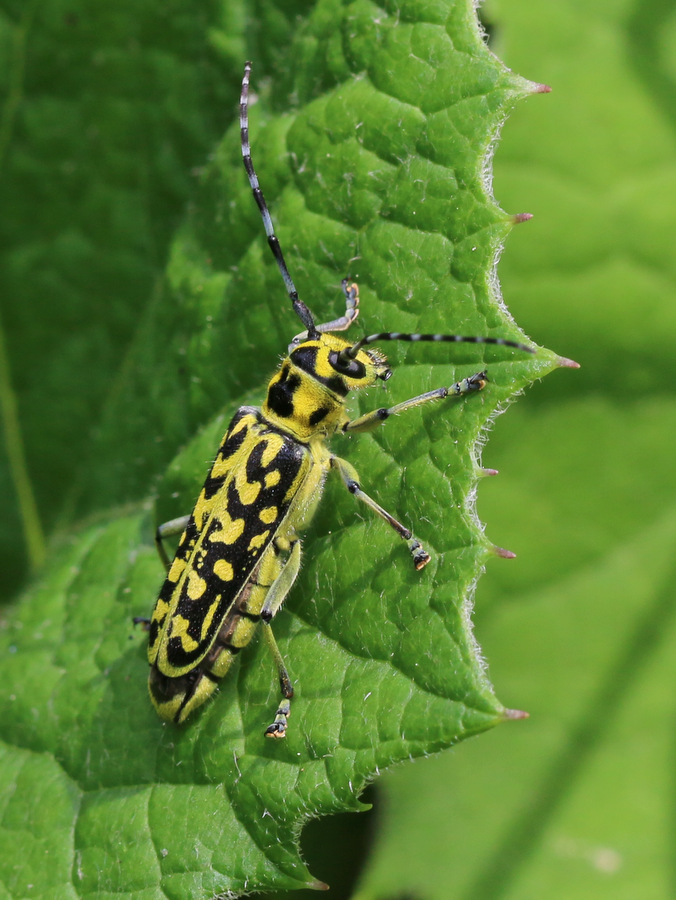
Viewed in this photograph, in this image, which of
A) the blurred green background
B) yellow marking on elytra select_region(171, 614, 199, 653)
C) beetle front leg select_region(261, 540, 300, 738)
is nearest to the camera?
beetle front leg select_region(261, 540, 300, 738)

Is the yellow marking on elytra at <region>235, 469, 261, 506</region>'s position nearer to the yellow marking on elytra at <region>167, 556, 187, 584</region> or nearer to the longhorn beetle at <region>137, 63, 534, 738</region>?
the longhorn beetle at <region>137, 63, 534, 738</region>

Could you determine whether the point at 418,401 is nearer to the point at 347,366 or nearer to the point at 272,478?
the point at 347,366

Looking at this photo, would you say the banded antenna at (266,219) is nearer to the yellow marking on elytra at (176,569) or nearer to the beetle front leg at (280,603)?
the beetle front leg at (280,603)

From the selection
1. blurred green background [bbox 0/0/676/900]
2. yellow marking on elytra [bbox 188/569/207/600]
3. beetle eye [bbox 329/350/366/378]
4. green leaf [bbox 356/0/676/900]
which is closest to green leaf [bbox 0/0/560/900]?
beetle eye [bbox 329/350/366/378]

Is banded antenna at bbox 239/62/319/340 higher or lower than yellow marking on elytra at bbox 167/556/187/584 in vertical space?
higher

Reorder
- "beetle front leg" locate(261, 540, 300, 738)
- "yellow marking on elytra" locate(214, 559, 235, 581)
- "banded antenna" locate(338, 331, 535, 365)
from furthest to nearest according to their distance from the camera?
"yellow marking on elytra" locate(214, 559, 235, 581) → "beetle front leg" locate(261, 540, 300, 738) → "banded antenna" locate(338, 331, 535, 365)

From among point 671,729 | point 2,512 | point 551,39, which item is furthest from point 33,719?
point 551,39
